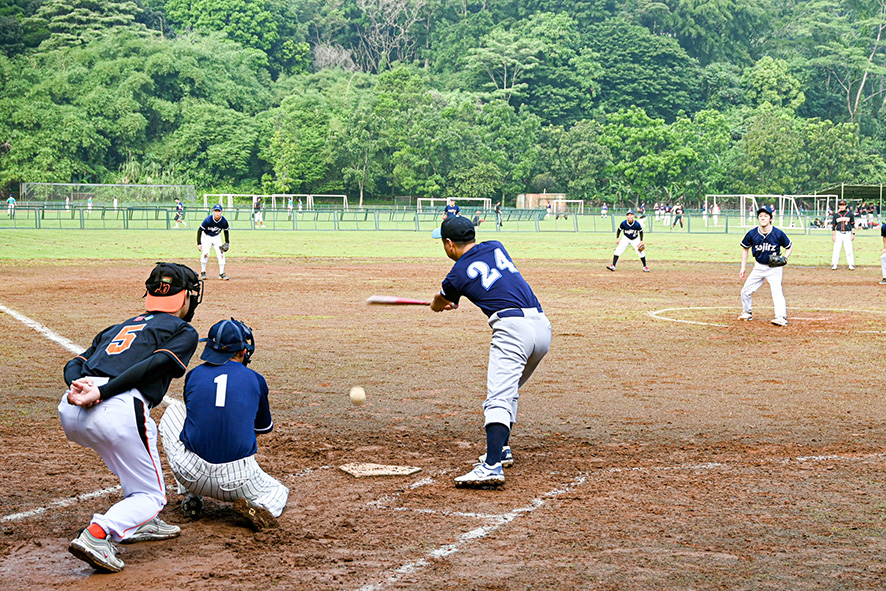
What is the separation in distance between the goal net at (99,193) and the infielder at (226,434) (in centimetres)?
6973

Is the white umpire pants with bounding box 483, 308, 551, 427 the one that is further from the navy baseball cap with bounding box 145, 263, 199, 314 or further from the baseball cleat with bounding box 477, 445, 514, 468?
the navy baseball cap with bounding box 145, 263, 199, 314

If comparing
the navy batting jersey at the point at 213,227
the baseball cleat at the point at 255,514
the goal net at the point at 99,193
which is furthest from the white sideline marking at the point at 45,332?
the goal net at the point at 99,193

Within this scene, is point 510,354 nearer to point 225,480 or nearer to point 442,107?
point 225,480

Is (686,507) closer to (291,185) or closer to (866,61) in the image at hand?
(291,185)

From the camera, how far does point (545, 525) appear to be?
5.56m

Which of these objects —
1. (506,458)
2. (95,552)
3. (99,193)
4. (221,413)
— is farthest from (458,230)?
(99,193)

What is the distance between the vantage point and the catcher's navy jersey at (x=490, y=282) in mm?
6812

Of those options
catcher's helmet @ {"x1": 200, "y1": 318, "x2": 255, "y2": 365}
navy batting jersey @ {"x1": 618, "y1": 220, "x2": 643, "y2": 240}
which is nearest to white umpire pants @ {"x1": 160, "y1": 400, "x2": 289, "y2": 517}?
catcher's helmet @ {"x1": 200, "y1": 318, "x2": 255, "y2": 365}

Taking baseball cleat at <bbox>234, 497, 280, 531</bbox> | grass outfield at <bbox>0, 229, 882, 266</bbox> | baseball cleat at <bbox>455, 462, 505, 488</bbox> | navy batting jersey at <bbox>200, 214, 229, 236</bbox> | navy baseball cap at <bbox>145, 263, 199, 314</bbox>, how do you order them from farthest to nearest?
grass outfield at <bbox>0, 229, 882, 266</bbox> < navy batting jersey at <bbox>200, 214, 229, 236</bbox> < baseball cleat at <bbox>455, 462, 505, 488</bbox> < baseball cleat at <bbox>234, 497, 280, 531</bbox> < navy baseball cap at <bbox>145, 263, 199, 314</bbox>

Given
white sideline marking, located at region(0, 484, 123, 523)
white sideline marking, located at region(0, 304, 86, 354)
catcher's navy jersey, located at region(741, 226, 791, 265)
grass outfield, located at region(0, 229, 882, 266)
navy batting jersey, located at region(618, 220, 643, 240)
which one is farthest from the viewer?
grass outfield, located at region(0, 229, 882, 266)

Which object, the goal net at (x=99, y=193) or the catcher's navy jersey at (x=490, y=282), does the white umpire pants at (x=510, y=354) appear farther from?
the goal net at (x=99, y=193)

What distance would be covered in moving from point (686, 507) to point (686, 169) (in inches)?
3599

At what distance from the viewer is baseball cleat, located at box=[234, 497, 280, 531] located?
5.39 metres

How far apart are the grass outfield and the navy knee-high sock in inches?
996
